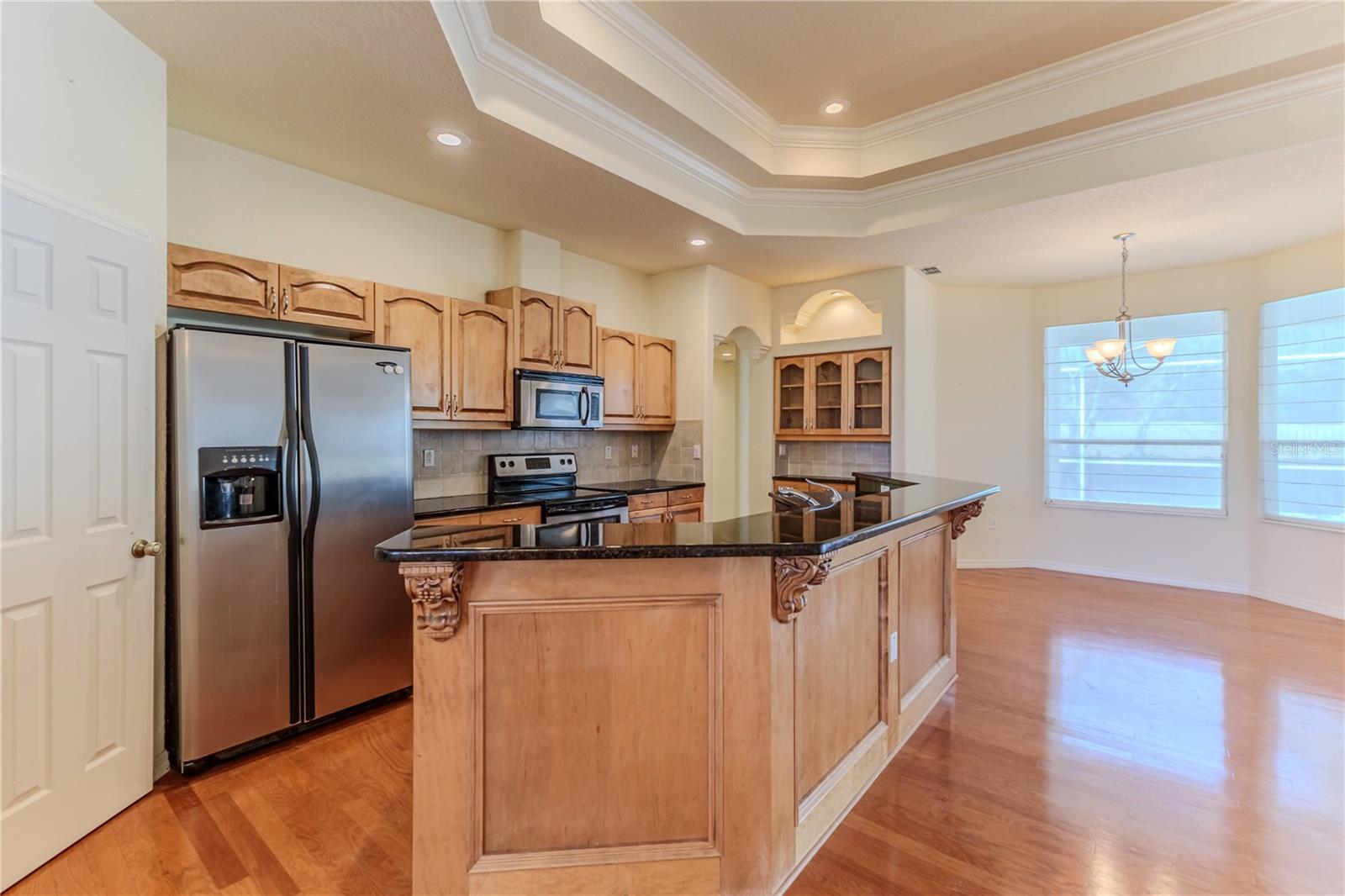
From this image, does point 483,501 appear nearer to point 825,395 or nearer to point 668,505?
point 668,505

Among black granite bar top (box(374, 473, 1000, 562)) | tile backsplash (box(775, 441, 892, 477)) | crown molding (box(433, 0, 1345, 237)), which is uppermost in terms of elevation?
crown molding (box(433, 0, 1345, 237))

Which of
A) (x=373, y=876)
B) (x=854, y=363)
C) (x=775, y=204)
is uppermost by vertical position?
(x=775, y=204)

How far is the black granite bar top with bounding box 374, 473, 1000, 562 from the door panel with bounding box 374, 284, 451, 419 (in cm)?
189

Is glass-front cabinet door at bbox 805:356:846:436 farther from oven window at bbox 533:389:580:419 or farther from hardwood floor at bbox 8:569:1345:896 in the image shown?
hardwood floor at bbox 8:569:1345:896

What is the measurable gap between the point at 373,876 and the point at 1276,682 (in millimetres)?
4331


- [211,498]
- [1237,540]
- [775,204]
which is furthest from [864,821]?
[1237,540]

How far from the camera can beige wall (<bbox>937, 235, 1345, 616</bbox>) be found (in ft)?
14.7

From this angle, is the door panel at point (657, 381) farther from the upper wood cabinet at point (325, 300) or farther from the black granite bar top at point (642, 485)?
the upper wood cabinet at point (325, 300)

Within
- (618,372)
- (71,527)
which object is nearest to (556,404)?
(618,372)

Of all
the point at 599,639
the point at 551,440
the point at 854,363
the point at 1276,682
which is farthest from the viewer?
the point at 854,363

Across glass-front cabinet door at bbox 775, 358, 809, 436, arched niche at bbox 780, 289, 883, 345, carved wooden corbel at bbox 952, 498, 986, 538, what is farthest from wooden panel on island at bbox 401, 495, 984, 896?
arched niche at bbox 780, 289, 883, 345

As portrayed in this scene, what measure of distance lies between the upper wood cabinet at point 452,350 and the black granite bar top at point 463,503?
1.65 feet

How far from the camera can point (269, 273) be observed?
9.32 ft

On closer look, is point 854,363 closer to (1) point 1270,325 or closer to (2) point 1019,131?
(2) point 1019,131
